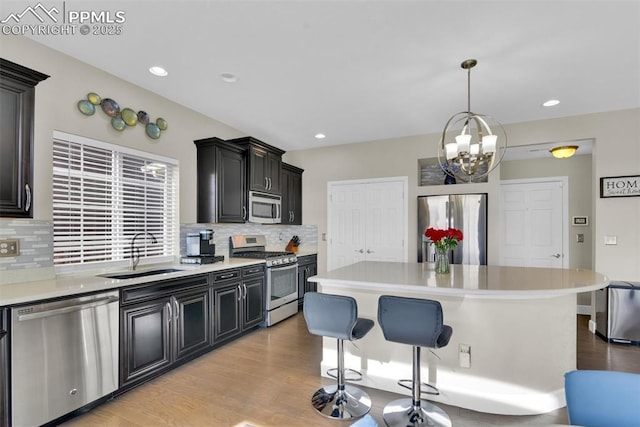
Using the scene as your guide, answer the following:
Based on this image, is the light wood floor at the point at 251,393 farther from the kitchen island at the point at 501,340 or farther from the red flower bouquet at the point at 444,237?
the red flower bouquet at the point at 444,237

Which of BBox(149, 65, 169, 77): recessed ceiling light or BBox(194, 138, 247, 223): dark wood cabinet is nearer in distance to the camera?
BBox(149, 65, 169, 77): recessed ceiling light

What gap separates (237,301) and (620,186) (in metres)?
4.83

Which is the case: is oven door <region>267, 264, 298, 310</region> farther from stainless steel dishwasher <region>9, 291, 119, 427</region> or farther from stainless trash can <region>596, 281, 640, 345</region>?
stainless trash can <region>596, 281, 640, 345</region>

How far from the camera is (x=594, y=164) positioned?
385 cm

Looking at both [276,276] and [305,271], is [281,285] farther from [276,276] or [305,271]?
[305,271]

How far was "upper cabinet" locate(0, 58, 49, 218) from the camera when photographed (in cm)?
189

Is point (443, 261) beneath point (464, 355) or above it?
above

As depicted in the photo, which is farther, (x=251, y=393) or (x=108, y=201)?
(x=108, y=201)

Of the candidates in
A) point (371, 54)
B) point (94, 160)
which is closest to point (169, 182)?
point (94, 160)

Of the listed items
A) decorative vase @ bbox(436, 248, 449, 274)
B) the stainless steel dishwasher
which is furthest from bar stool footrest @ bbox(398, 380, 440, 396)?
the stainless steel dishwasher

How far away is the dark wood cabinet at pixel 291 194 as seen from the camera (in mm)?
5110

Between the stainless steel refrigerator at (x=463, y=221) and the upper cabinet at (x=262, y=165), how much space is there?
2.37 m

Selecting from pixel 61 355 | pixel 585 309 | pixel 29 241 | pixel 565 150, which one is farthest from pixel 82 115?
pixel 585 309

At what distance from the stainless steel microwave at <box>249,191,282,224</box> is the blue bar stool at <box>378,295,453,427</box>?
271 cm
